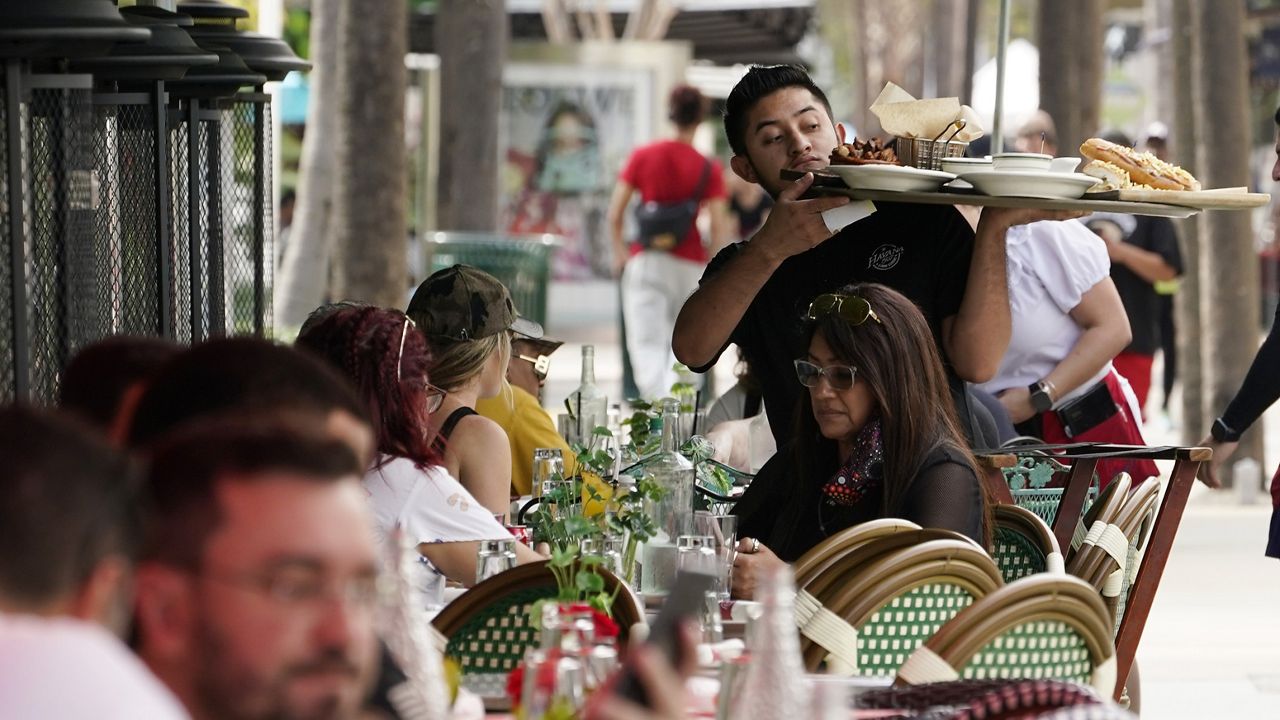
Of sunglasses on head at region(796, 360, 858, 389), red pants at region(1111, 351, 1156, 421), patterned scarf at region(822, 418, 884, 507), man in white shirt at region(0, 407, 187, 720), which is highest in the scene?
man in white shirt at region(0, 407, 187, 720)

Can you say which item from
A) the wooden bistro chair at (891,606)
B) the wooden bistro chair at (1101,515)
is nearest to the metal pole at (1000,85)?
the wooden bistro chair at (1101,515)

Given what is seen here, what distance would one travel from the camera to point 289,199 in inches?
1202

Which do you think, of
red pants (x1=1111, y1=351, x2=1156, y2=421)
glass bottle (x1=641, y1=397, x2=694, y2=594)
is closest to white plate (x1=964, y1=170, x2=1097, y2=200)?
glass bottle (x1=641, y1=397, x2=694, y2=594)

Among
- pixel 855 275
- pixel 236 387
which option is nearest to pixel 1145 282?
pixel 855 275

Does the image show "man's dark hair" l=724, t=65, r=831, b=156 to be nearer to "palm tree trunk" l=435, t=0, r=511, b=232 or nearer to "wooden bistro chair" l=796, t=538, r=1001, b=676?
"wooden bistro chair" l=796, t=538, r=1001, b=676

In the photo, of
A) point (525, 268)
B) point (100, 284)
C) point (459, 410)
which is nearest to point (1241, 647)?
point (459, 410)

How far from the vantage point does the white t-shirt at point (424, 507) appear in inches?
154

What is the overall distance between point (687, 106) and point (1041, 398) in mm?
6049

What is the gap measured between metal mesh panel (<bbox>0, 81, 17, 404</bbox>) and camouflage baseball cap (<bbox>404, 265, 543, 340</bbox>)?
3.97ft

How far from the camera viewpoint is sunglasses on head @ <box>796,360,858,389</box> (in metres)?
4.32

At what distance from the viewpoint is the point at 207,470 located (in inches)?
72.9

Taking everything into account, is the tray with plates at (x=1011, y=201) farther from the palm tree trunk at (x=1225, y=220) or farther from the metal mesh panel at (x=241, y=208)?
the palm tree trunk at (x=1225, y=220)

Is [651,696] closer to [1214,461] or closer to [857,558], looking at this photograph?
[857,558]

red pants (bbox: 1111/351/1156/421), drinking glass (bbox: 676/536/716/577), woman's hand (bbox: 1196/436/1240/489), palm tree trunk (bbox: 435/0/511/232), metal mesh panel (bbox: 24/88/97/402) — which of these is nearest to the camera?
drinking glass (bbox: 676/536/716/577)
